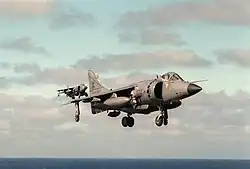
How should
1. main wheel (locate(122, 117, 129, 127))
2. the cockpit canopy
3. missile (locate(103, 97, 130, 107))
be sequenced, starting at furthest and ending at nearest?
main wheel (locate(122, 117, 129, 127)), missile (locate(103, 97, 130, 107)), the cockpit canopy

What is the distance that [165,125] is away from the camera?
4678 cm

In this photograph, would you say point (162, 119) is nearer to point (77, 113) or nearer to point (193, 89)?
point (193, 89)

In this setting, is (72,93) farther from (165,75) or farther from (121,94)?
(165,75)

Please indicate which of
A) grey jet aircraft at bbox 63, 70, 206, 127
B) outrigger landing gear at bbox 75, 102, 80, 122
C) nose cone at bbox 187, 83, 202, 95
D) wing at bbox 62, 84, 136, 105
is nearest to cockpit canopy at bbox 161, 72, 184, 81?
grey jet aircraft at bbox 63, 70, 206, 127

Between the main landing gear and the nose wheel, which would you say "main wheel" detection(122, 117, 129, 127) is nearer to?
the nose wheel

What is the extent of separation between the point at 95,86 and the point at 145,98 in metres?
12.6

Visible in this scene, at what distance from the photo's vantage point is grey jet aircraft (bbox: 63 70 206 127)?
160 ft

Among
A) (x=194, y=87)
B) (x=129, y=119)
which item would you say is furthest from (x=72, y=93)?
(x=194, y=87)

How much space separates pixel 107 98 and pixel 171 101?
26.8 feet

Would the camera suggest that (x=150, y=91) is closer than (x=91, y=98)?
Yes

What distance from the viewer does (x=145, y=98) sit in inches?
2044

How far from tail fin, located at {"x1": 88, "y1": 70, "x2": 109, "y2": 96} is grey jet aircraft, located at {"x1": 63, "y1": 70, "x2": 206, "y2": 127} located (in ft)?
8.47

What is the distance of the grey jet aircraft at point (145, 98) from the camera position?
48844 millimetres

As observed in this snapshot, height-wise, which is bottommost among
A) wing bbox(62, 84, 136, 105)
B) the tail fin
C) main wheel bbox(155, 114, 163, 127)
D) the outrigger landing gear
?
main wheel bbox(155, 114, 163, 127)
